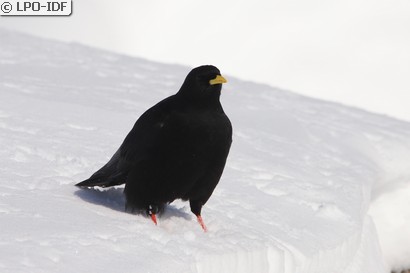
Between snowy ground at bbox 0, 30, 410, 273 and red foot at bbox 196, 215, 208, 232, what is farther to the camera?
red foot at bbox 196, 215, 208, 232

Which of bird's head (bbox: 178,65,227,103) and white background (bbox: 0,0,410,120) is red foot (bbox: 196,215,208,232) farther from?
white background (bbox: 0,0,410,120)

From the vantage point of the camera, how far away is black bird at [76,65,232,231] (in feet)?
15.9

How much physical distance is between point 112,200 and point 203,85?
0.86 meters

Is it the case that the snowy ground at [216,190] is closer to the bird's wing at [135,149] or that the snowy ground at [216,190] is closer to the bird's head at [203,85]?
the bird's wing at [135,149]

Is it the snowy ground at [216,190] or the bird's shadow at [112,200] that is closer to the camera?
the snowy ground at [216,190]

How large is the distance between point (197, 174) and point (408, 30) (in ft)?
53.3

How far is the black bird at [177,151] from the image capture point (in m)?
4.86

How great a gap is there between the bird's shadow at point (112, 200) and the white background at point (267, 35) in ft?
43.3

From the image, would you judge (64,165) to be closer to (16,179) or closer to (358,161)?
(16,179)

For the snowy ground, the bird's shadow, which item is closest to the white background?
the snowy ground

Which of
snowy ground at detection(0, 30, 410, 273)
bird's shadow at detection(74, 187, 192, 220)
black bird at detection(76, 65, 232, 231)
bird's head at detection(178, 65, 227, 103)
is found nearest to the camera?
snowy ground at detection(0, 30, 410, 273)

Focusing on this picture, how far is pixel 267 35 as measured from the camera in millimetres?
20969

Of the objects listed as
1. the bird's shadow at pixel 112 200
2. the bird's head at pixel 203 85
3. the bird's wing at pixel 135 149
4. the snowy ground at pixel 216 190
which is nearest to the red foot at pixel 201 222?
the snowy ground at pixel 216 190

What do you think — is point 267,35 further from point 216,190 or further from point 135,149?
point 135,149
